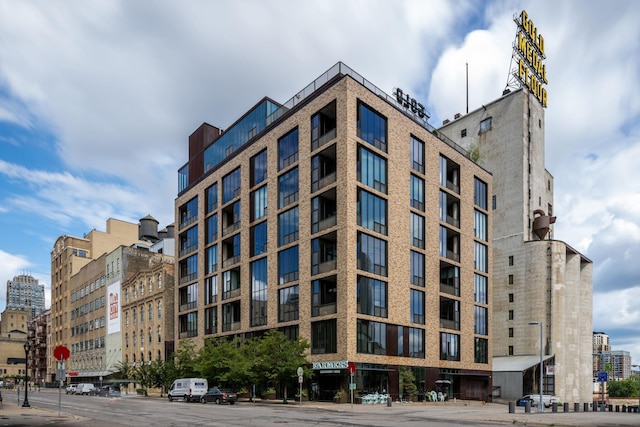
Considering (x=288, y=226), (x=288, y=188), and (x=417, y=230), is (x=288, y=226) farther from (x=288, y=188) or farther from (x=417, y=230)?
(x=417, y=230)

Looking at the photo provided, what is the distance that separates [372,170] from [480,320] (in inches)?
975

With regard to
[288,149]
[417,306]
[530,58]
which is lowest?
[417,306]

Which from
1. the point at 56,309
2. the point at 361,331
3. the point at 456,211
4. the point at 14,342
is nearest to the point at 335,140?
the point at 361,331

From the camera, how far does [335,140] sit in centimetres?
4756

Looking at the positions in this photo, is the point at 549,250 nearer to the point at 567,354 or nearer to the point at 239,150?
the point at 567,354

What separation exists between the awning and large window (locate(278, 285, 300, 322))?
1159 inches

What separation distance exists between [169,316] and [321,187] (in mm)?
38008

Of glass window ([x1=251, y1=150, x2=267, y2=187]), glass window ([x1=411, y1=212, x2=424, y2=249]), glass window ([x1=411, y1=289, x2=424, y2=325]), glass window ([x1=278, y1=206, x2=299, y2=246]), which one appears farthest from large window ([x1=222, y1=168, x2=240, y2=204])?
glass window ([x1=411, y1=289, x2=424, y2=325])

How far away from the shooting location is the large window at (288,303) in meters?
50.6

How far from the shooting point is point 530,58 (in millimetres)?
81375

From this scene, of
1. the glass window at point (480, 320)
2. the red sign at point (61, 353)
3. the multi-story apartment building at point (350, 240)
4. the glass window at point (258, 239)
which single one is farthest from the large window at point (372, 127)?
the red sign at point (61, 353)


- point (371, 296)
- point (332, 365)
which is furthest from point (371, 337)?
point (332, 365)

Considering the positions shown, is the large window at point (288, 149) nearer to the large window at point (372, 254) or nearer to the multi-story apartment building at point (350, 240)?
the multi-story apartment building at point (350, 240)

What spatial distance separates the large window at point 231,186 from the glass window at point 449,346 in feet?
86.5
